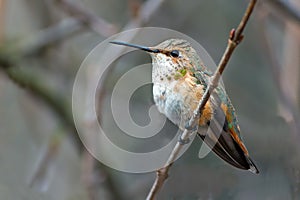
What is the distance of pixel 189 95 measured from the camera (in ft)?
5.99

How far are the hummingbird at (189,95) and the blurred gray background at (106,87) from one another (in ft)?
1.99

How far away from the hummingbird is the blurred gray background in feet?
1.99

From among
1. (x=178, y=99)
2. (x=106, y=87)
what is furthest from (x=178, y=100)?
(x=106, y=87)

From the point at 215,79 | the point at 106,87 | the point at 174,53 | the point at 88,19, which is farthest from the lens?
the point at 106,87

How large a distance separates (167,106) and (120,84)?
1965mm

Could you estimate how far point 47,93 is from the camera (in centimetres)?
354

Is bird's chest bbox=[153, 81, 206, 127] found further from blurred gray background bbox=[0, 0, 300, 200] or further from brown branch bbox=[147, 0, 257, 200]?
blurred gray background bbox=[0, 0, 300, 200]

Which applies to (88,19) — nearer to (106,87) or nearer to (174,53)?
(106,87)

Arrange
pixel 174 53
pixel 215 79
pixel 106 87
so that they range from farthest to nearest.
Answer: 1. pixel 106 87
2. pixel 174 53
3. pixel 215 79

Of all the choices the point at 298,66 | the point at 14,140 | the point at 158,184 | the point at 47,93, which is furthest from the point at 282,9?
the point at 14,140

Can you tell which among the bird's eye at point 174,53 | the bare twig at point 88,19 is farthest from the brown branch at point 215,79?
the bare twig at point 88,19

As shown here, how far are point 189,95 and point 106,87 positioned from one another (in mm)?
1852

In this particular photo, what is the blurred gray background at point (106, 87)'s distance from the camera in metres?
2.86

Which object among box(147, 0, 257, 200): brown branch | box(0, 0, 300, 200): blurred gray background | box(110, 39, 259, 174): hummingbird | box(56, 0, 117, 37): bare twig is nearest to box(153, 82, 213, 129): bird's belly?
box(110, 39, 259, 174): hummingbird
